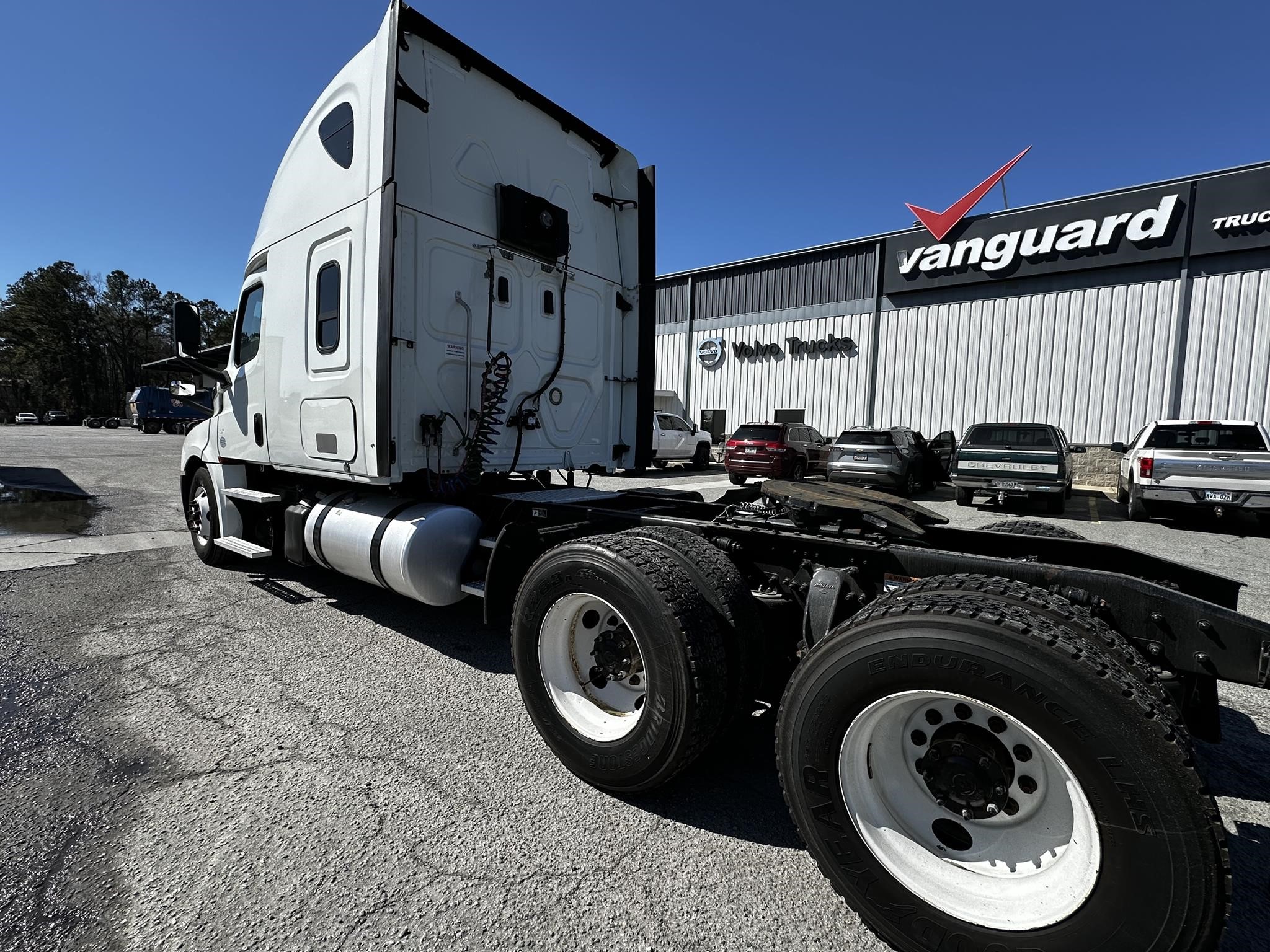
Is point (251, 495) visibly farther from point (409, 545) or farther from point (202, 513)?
point (409, 545)

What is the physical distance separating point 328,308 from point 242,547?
2.43 meters

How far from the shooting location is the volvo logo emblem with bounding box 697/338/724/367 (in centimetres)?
2448

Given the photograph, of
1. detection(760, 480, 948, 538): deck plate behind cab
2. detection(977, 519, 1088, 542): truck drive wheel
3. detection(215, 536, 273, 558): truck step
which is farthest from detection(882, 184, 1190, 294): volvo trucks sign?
detection(215, 536, 273, 558): truck step

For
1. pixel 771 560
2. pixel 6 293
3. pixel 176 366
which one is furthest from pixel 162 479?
pixel 6 293

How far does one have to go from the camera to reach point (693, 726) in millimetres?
2314

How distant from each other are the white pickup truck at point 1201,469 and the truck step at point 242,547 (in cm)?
1254

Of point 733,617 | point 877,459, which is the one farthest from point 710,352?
point 733,617

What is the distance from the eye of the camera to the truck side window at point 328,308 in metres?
4.31

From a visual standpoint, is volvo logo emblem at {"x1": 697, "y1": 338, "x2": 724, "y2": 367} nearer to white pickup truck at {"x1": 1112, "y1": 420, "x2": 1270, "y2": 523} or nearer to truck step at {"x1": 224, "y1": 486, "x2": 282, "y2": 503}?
white pickup truck at {"x1": 1112, "y1": 420, "x2": 1270, "y2": 523}

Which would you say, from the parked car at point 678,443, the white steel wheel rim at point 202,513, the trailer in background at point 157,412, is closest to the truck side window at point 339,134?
the white steel wheel rim at point 202,513

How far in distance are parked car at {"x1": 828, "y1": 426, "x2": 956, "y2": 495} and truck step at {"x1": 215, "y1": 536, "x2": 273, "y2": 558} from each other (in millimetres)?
10262

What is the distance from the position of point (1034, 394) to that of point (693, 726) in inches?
797

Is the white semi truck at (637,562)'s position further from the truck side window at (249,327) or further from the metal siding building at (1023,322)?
the metal siding building at (1023,322)

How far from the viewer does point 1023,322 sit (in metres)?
18.5
